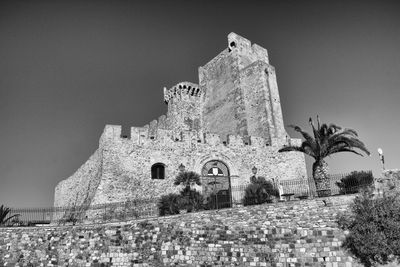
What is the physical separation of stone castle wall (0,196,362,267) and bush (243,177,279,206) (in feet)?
12.9

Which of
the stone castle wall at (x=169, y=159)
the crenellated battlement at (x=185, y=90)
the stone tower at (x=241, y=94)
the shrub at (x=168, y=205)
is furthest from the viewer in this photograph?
the crenellated battlement at (x=185, y=90)

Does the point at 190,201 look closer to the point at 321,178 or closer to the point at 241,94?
the point at 321,178

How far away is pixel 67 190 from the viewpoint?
1239 inches

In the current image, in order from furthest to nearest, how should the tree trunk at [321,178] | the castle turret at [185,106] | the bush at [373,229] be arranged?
the castle turret at [185,106] → the tree trunk at [321,178] → the bush at [373,229]

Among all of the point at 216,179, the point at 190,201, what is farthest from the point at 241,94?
the point at 190,201

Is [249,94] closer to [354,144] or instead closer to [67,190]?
[354,144]

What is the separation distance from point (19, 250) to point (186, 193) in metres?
9.45

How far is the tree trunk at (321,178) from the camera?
711 inches

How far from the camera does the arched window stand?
24.2m

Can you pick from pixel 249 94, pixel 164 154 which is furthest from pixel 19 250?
pixel 249 94

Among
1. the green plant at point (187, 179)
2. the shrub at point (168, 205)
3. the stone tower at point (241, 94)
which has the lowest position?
the shrub at point (168, 205)

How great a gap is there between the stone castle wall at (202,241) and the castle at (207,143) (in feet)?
19.0

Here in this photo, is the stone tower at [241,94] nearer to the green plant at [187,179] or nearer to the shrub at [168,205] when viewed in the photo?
the green plant at [187,179]

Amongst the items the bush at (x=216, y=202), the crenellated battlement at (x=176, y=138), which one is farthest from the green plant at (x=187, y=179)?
the crenellated battlement at (x=176, y=138)
